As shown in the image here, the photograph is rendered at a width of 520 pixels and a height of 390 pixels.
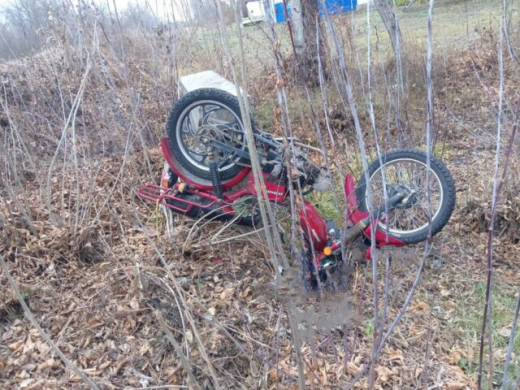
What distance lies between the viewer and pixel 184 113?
3.12m

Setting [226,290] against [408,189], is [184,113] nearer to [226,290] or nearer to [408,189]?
[226,290]

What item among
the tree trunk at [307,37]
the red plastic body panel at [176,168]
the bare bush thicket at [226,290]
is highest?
the tree trunk at [307,37]

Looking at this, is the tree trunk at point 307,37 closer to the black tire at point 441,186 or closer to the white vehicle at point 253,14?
the white vehicle at point 253,14

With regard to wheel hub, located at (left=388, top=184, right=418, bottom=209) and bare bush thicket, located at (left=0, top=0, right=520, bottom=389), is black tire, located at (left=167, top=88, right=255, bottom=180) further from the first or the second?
wheel hub, located at (left=388, top=184, right=418, bottom=209)

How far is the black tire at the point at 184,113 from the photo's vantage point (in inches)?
116

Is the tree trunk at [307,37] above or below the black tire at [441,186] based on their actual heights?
above

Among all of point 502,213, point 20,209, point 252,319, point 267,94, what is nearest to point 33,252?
point 20,209

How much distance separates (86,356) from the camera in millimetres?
2434

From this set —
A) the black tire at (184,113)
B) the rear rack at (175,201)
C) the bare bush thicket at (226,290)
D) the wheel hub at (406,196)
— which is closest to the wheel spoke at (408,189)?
the wheel hub at (406,196)

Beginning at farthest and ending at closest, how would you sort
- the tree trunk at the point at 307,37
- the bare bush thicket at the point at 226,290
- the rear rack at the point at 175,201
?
the tree trunk at the point at 307,37 < the rear rack at the point at 175,201 < the bare bush thicket at the point at 226,290

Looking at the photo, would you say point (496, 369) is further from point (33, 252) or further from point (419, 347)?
point (33, 252)

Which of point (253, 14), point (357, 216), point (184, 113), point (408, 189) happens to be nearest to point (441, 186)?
point (408, 189)

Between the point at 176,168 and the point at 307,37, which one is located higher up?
the point at 307,37

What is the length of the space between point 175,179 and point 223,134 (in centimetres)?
69
